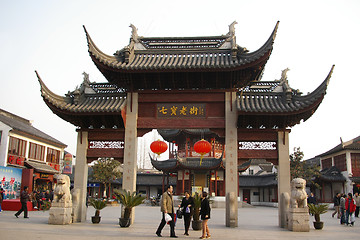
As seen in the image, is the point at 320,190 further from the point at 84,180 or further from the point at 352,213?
the point at 84,180

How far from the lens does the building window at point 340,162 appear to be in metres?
37.8

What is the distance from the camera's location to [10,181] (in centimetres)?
2848

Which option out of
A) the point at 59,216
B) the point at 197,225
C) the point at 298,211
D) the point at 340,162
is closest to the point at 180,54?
the point at 197,225

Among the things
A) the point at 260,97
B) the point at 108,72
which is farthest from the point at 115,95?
the point at 260,97

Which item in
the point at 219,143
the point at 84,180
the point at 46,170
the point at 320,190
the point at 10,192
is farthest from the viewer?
the point at 320,190

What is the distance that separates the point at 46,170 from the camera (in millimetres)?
34438

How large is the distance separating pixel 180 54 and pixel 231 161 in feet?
17.6

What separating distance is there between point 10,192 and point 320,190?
110 ft

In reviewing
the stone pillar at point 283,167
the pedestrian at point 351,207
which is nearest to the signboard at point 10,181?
the stone pillar at point 283,167

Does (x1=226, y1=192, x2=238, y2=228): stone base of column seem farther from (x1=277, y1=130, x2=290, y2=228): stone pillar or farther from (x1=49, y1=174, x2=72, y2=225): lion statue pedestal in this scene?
(x1=49, y1=174, x2=72, y2=225): lion statue pedestal

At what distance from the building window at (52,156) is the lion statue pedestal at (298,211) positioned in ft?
103

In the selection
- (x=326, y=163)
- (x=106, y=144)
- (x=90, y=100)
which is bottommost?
(x=106, y=144)

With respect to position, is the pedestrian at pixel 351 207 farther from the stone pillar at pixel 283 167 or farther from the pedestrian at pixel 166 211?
the pedestrian at pixel 166 211

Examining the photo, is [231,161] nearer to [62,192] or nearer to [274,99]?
[274,99]
